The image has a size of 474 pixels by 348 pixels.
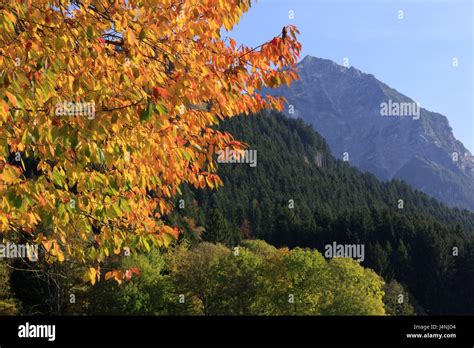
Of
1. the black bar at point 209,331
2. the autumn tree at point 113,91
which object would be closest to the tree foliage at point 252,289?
the black bar at point 209,331

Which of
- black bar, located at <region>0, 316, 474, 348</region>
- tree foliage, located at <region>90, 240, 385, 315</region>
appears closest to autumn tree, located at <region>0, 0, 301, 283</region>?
black bar, located at <region>0, 316, 474, 348</region>

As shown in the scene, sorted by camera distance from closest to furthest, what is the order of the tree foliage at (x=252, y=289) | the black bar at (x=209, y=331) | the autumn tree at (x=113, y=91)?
the autumn tree at (x=113, y=91), the black bar at (x=209, y=331), the tree foliage at (x=252, y=289)

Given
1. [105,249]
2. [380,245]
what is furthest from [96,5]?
[380,245]

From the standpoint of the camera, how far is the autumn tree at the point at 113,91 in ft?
23.9

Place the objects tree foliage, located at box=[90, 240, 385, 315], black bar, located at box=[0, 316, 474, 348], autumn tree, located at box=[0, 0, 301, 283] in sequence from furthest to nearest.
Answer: tree foliage, located at box=[90, 240, 385, 315] → black bar, located at box=[0, 316, 474, 348] → autumn tree, located at box=[0, 0, 301, 283]

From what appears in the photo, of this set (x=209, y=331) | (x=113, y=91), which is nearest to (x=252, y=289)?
(x=209, y=331)

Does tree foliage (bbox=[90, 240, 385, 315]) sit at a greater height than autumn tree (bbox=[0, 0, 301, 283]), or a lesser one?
lesser

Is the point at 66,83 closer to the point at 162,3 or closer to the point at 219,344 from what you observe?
the point at 162,3

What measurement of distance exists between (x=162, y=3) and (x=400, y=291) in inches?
4355

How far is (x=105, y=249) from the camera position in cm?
1025

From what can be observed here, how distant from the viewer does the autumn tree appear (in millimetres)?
7293

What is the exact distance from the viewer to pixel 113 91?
853 centimetres

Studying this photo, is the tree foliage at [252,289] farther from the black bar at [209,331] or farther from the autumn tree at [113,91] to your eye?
the autumn tree at [113,91]

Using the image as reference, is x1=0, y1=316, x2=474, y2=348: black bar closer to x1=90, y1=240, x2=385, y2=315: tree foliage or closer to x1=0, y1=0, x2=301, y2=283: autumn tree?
x1=0, y1=0, x2=301, y2=283: autumn tree
